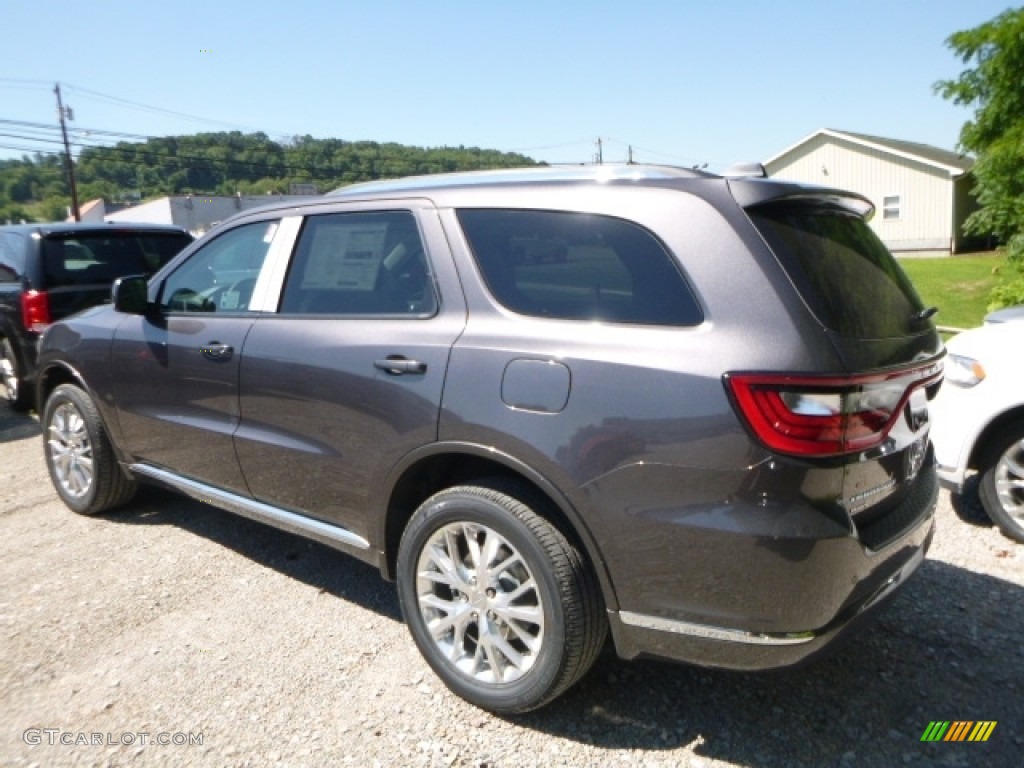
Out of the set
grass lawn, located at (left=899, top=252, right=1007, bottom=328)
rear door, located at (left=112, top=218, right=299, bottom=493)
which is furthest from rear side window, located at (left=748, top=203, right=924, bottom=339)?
grass lawn, located at (left=899, top=252, right=1007, bottom=328)

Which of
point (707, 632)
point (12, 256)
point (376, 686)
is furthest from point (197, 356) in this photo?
point (12, 256)

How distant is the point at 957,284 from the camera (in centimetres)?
1777

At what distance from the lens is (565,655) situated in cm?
252

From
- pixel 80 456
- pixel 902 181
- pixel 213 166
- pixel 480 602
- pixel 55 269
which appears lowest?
pixel 480 602

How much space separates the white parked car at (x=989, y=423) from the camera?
404 centimetres

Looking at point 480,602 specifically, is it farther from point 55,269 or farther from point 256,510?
point 55,269

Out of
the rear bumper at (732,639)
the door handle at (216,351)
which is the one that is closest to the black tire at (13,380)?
the door handle at (216,351)

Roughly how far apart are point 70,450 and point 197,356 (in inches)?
64.3

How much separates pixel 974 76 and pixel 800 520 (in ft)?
44.0

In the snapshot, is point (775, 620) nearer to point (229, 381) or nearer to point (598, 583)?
point (598, 583)

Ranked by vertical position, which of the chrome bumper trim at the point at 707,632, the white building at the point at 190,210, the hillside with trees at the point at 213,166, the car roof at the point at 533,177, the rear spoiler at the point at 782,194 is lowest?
the chrome bumper trim at the point at 707,632

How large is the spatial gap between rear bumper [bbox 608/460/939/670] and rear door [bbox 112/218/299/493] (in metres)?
2.16

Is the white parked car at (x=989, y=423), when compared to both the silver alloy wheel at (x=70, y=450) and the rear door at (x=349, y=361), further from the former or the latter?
the silver alloy wheel at (x=70, y=450)

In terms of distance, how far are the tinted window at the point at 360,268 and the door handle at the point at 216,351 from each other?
36 centimetres
